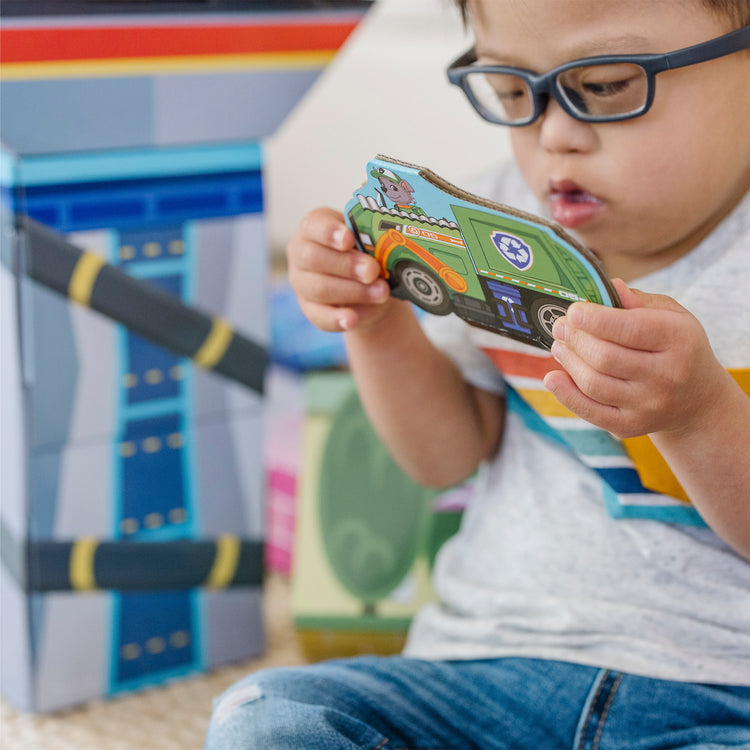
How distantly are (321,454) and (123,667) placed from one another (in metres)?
0.24


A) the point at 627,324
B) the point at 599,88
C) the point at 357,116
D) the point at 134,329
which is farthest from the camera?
the point at 357,116

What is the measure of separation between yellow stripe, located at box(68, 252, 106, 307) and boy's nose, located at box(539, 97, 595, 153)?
1.17 ft

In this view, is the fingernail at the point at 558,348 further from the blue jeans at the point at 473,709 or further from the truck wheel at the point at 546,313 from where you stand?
the blue jeans at the point at 473,709

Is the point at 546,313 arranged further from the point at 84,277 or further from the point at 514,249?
the point at 84,277

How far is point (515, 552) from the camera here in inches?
25.7

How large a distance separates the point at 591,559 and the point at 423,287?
20cm

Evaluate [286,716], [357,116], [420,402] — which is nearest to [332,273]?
[420,402]

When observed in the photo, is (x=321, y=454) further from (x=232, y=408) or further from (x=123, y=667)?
(x=123, y=667)

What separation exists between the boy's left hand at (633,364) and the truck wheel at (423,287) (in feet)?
0.27

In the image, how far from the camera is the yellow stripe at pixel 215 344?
81cm

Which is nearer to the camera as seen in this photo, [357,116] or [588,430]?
[588,430]

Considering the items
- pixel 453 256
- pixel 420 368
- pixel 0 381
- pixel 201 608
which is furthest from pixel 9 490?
pixel 453 256

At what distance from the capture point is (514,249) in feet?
1.52

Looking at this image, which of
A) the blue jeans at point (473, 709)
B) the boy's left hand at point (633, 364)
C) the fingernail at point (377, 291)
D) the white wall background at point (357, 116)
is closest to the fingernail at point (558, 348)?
the boy's left hand at point (633, 364)
